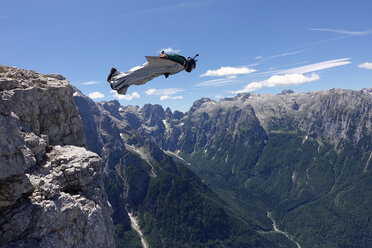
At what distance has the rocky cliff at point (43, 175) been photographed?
2361cm

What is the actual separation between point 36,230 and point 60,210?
2982mm

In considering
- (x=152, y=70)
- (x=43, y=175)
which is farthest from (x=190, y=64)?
(x=43, y=175)

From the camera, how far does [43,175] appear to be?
29.1 metres

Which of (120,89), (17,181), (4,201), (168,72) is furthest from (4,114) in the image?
(168,72)

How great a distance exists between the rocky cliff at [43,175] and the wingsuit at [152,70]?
12.5m

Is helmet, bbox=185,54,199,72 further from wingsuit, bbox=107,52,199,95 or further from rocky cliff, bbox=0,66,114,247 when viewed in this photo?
rocky cliff, bbox=0,66,114,247

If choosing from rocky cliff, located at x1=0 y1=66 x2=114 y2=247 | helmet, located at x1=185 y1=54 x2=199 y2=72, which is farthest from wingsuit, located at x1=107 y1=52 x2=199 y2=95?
rocky cliff, located at x1=0 y1=66 x2=114 y2=247

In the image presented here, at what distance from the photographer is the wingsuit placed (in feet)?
64.0

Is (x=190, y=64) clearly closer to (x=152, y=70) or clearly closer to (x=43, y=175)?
(x=152, y=70)

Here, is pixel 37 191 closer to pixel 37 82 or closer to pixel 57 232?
pixel 57 232

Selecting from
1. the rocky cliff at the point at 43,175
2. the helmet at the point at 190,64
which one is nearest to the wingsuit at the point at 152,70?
the helmet at the point at 190,64

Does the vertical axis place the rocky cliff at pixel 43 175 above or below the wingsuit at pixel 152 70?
below

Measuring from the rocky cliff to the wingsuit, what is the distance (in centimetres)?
1255

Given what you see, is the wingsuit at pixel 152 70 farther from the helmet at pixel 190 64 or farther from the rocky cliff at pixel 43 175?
the rocky cliff at pixel 43 175
